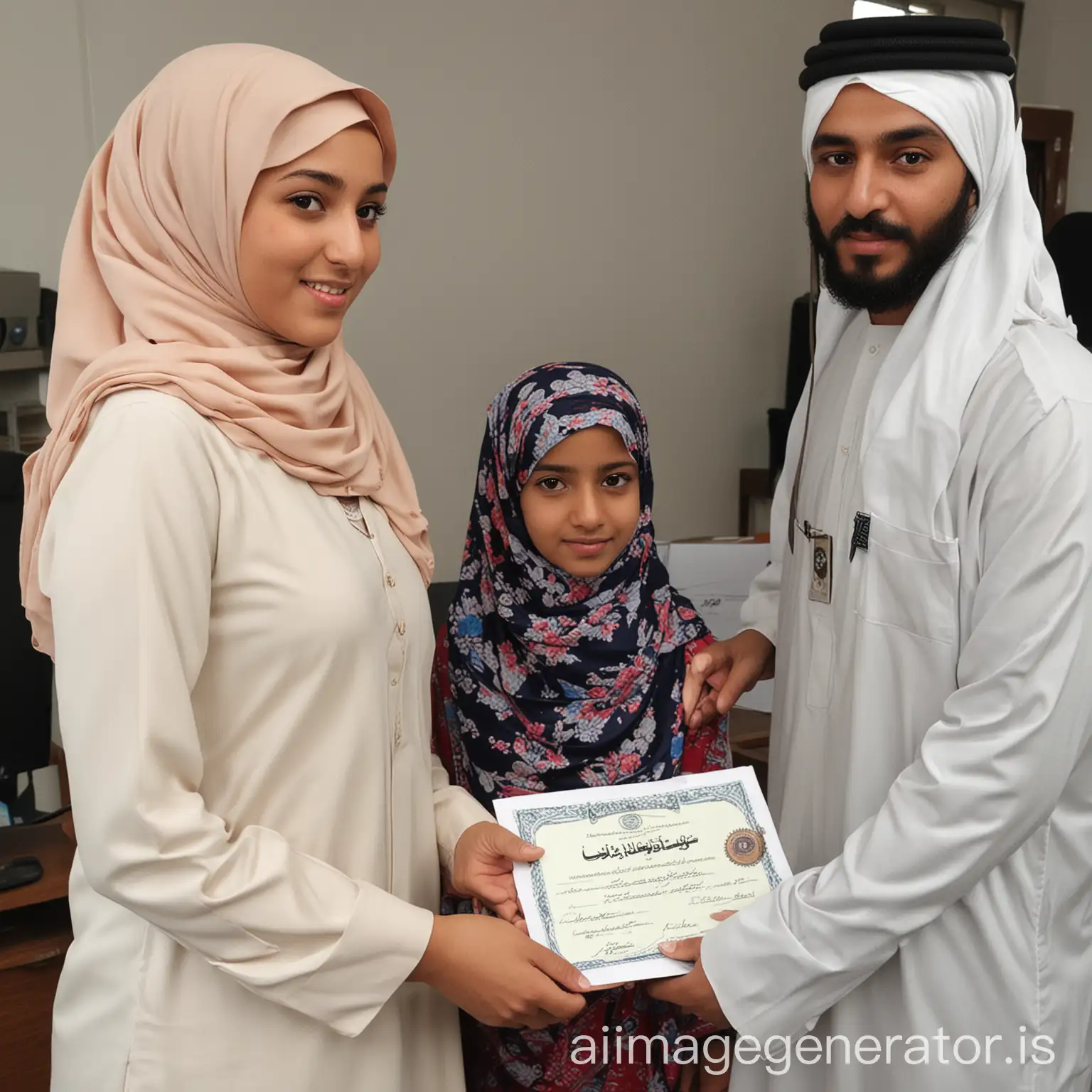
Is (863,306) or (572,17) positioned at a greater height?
(572,17)

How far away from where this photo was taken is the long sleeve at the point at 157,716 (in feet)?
3.31

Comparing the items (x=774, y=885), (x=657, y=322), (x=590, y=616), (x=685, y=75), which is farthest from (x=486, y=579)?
(x=685, y=75)

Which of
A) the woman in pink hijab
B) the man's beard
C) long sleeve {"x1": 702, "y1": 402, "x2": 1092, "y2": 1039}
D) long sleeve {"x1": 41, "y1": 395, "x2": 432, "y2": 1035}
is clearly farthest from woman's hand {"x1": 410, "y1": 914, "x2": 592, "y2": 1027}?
the man's beard

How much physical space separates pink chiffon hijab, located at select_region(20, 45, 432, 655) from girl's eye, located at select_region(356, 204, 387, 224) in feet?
0.26

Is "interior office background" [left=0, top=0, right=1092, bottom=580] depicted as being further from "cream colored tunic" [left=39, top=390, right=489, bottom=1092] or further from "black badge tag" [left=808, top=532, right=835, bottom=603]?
"black badge tag" [left=808, top=532, right=835, bottom=603]

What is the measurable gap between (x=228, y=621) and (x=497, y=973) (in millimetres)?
482

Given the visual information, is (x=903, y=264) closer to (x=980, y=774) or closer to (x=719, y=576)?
(x=980, y=774)

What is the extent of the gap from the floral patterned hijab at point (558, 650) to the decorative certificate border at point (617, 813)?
15 cm

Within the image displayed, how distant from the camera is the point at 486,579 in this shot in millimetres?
1671

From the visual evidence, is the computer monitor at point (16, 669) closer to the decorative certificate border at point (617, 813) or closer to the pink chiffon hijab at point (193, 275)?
the pink chiffon hijab at point (193, 275)

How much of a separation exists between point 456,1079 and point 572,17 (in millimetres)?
3002

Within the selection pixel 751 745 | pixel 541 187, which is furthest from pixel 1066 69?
pixel 751 745

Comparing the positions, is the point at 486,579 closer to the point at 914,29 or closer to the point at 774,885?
the point at 774,885

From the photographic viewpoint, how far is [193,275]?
116 cm
